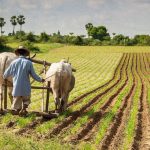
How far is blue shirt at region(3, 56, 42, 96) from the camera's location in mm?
12914

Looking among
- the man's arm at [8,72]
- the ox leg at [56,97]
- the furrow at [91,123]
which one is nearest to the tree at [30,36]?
the furrow at [91,123]

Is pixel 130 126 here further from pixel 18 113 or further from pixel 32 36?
pixel 32 36

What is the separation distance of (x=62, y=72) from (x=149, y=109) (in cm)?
551

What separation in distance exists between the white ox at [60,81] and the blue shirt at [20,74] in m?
Result: 0.88

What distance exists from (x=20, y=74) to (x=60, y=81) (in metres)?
1.47

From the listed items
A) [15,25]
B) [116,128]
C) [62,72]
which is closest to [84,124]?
[116,128]

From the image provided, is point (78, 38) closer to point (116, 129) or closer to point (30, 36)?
point (30, 36)

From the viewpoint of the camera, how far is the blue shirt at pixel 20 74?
12914 millimetres

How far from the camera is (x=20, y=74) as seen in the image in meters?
12.9

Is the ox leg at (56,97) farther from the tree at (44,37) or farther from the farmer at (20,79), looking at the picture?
the tree at (44,37)

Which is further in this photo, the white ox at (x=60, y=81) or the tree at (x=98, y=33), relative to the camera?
the tree at (x=98, y=33)

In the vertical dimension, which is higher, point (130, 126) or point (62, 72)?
point (62, 72)

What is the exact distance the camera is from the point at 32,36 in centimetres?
10450

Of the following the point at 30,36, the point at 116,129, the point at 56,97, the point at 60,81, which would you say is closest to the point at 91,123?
the point at 116,129
